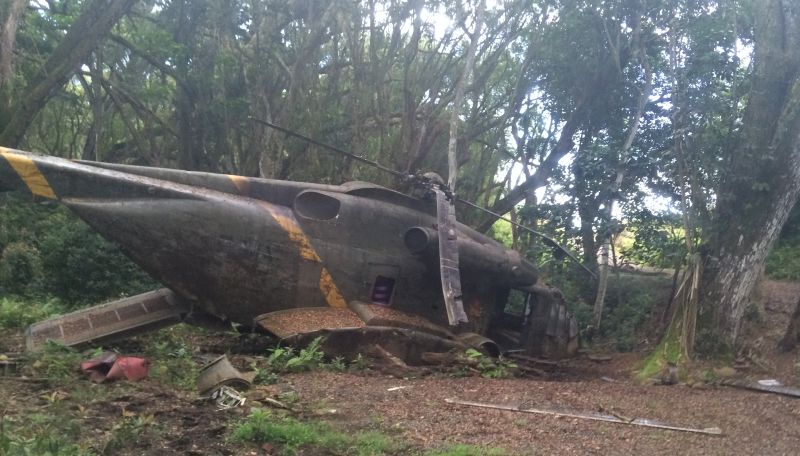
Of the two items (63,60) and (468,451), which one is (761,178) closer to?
(468,451)

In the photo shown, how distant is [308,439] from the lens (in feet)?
19.2

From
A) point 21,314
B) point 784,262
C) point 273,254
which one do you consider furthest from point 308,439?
point 784,262

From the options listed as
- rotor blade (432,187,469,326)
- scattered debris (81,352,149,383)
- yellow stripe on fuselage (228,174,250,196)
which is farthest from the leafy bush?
rotor blade (432,187,469,326)

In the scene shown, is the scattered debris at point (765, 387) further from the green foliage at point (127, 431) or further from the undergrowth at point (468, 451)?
the green foliage at point (127, 431)

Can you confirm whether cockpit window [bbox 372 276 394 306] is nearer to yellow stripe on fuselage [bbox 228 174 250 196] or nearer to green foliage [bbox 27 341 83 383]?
yellow stripe on fuselage [bbox 228 174 250 196]

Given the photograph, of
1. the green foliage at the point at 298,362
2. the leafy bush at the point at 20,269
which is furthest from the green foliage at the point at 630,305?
the leafy bush at the point at 20,269

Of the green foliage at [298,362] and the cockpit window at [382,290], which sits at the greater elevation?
the cockpit window at [382,290]

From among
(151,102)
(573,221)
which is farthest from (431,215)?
(151,102)

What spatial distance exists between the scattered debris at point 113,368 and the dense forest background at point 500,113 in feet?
13.1

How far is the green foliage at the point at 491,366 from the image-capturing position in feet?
32.6

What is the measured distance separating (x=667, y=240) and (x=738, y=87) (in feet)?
10.3

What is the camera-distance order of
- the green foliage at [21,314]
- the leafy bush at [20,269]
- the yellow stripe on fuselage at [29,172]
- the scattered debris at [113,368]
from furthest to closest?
the leafy bush at [20,269] < the green foliage at [21,314] < the yellow stripe on fuselage at [29,172] < the scattered debris at [113,368]

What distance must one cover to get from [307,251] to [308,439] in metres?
4.70

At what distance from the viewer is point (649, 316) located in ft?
49.3
